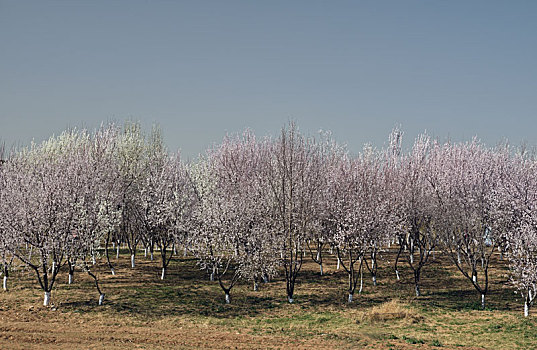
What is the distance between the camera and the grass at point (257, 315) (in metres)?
25.4

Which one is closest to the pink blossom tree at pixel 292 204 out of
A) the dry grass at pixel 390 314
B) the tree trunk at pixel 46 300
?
the dry grass at pixel 390 314

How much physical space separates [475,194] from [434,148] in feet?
59.7

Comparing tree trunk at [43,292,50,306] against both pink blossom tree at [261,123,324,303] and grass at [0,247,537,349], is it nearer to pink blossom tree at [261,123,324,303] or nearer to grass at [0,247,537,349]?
grass at [0,247,537,349]

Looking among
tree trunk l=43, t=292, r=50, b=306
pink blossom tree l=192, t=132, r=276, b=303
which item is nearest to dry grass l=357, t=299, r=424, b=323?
pink blossom tree l=192, t=132, r=276, b=303

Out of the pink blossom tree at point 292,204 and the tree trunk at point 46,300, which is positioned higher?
the pink blossom tree at point 292,204

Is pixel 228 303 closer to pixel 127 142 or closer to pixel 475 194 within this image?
pixel 475 194

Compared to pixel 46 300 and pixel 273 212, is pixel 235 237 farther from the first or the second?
pixel 46 300

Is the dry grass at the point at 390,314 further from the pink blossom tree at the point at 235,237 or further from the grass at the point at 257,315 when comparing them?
the pink blossom tree at the point at 235,237

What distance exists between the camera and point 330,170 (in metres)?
57.5

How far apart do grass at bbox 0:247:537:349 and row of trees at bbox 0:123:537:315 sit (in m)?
1.43

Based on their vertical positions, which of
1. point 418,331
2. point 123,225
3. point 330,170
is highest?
point 330,170

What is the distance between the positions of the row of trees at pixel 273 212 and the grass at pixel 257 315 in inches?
56.4

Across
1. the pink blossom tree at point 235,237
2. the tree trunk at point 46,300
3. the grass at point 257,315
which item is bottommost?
the grass at point 257,315

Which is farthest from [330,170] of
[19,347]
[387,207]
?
[19,347]
